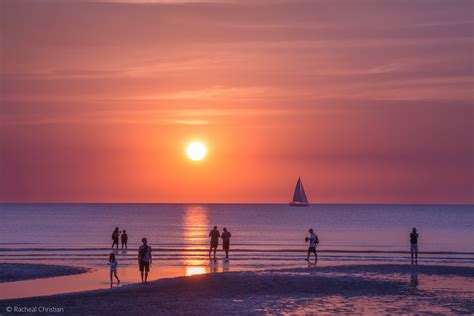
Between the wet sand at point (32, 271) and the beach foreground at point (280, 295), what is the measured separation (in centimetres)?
692

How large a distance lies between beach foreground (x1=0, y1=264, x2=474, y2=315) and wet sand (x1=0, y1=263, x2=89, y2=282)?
6916 mm

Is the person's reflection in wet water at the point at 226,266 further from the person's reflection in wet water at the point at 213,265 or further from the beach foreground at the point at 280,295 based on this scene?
the beach foreground at the point at 280,295

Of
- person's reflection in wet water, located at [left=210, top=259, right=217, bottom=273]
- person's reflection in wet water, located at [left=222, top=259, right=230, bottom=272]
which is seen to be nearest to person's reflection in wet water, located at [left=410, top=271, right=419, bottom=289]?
person's reflection in wet water, located at [left=222, top=259, right=230, bottom=272]

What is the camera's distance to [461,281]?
3114 cm

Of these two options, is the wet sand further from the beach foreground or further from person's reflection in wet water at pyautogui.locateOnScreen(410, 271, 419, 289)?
person's reflection in wet water at pyautogui.locateOnScreen(410, 271, 419, 289)

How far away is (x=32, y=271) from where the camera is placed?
35.2 m

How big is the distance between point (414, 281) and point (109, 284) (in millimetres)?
12792

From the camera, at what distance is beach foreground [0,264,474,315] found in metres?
23.2

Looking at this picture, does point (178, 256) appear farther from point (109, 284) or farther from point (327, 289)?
point (327, 289)

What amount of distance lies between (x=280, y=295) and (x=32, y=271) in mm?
14444

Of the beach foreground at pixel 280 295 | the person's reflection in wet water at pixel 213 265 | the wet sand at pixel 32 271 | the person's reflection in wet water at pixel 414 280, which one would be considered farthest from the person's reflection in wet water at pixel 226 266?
the person's reflection in wet water at pixel 414 280

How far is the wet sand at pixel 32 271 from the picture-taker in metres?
32.8

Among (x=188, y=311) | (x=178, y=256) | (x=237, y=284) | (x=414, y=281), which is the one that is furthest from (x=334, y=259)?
(x=188, y=311)

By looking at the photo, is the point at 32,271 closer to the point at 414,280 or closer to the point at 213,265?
the point at 213,265
